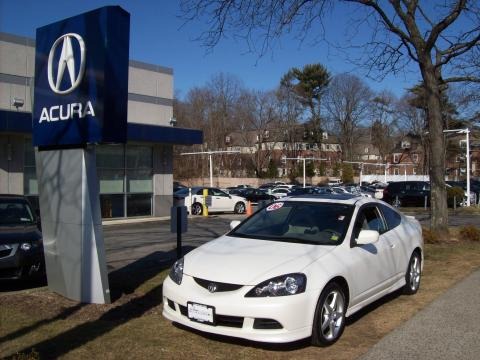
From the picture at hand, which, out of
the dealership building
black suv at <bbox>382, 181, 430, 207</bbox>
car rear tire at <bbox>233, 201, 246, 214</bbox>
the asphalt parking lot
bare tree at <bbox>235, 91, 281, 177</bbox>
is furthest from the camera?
bare tree at <bbox>235, 91, 281, 177</bbox>

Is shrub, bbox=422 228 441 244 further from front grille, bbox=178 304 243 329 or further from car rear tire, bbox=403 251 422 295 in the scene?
front grille, bbox=178 304 243 329

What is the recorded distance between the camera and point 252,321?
197 inches

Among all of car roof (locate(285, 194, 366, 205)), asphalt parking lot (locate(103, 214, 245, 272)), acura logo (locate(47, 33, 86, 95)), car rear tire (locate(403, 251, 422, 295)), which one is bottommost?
asphalt parking lot (locate(103, 214, 245, 272))

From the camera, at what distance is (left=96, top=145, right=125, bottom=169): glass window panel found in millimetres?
22547

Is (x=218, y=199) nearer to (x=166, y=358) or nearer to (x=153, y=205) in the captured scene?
(x=153, y=205)

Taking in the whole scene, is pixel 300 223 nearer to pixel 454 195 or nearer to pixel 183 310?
pixel 183 310

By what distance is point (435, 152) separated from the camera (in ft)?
47.3

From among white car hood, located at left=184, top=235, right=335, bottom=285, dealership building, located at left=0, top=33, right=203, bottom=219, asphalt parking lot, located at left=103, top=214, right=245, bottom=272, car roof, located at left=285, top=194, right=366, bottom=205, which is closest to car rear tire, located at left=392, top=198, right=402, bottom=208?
dealership building, located at left=0, top=33, right=203, bottom=219

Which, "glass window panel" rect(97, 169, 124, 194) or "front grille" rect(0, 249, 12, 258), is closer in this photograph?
"front grille" rect(0, 249, 12, 258)

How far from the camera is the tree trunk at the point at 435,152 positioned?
1438cm

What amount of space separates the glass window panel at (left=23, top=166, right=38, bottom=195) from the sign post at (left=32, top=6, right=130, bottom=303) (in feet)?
45.2

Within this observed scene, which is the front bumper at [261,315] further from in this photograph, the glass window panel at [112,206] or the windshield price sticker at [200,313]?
the glass window panel at [112,206]

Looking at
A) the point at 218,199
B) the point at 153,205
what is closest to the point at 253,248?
the point at 153,205

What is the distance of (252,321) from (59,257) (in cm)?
328
